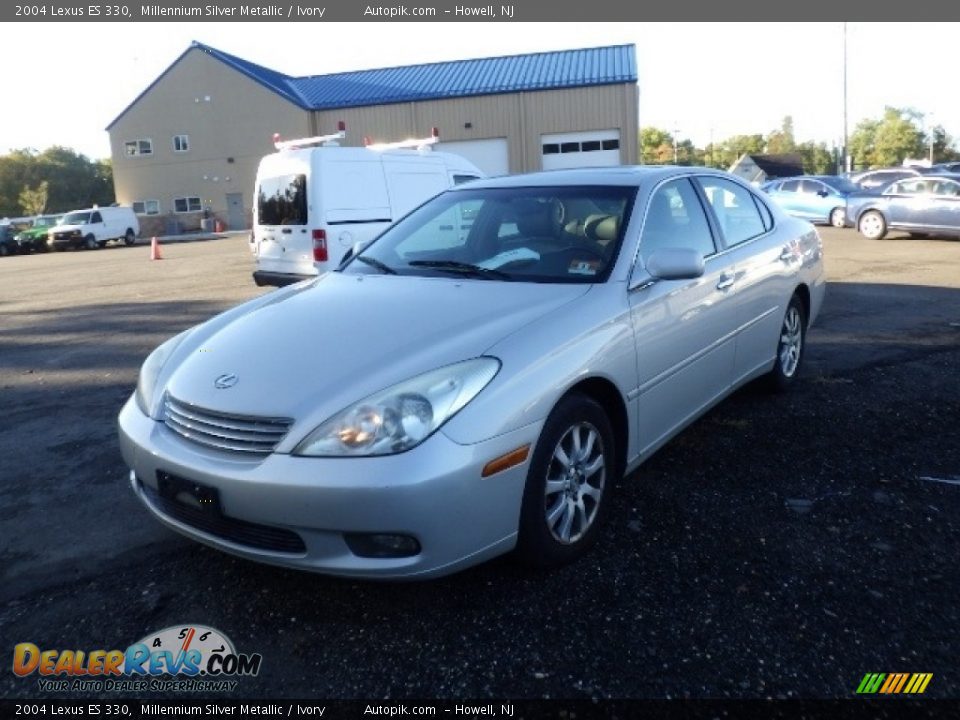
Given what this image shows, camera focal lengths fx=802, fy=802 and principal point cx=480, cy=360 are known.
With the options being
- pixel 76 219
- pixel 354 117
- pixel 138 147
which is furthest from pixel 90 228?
pixel 138 147

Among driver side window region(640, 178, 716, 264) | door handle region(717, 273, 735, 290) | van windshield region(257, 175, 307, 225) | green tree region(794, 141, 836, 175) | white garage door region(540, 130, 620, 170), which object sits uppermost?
green tree region(794, 141, 836, 175)

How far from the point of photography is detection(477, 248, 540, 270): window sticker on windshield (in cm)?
388

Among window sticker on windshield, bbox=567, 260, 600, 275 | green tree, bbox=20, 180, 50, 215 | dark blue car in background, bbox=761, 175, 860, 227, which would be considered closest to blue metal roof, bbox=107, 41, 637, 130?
dark blue car in background, bbox=761, 175, 860, 227

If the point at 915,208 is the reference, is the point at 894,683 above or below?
below

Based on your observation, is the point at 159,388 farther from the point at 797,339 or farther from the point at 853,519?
the point at 797,339

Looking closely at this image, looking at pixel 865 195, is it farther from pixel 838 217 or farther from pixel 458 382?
pixel 458 382

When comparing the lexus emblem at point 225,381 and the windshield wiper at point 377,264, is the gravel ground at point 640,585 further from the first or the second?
the windshield wiper at point 377,264

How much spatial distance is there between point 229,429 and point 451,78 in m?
41.0

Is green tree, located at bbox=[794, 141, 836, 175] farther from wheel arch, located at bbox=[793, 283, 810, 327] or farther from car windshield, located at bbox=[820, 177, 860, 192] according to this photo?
wheel arch, located at bbox=[793, 283, 810, 327]

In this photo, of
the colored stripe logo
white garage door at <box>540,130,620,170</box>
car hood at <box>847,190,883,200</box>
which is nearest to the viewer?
the colored stripe logo

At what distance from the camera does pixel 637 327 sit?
138 inches

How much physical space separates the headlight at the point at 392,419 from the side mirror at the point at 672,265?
1.21m

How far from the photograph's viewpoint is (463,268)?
12.9 ft

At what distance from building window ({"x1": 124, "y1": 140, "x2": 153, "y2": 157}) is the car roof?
4690 centimetres
